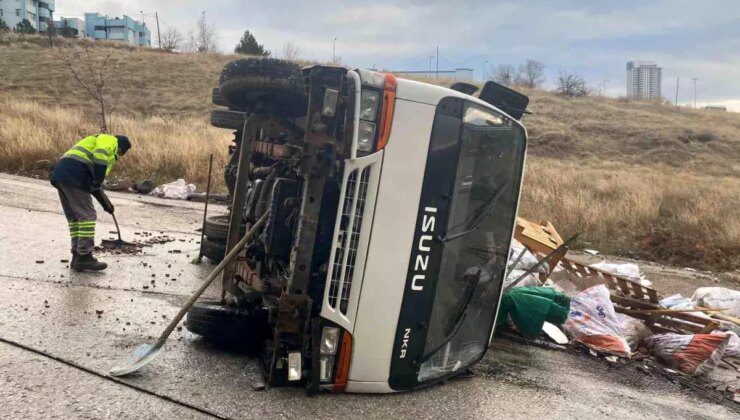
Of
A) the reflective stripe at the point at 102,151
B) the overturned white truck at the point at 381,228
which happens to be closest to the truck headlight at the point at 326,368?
the overturned white truck at the point at 381,228

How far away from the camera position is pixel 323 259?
3432 mm

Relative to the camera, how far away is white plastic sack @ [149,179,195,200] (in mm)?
12414

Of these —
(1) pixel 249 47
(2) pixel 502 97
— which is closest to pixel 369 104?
(2) pixel 502 97

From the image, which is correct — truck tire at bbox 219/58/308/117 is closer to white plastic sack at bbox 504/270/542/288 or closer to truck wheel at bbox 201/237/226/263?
truck wheel at bbox 201/237/226/263

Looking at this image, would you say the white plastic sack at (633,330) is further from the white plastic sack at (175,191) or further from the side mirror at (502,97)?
the white plastic sack at (175,191)

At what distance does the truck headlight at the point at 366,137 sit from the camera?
3.19 metres

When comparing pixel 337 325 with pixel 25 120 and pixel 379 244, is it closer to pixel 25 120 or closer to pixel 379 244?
pixel 379 244

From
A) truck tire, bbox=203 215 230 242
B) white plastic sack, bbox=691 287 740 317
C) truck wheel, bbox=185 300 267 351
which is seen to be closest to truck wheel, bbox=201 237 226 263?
truck tire, bbox=203 215 230 242

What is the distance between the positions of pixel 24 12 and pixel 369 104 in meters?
94.6

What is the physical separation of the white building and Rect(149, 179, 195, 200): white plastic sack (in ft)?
238

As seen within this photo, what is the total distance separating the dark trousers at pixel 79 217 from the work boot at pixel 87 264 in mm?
51

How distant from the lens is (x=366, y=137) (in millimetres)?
3205

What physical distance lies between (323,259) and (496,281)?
4.06 ft

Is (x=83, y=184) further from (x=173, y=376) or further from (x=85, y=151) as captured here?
(x=173, y=376)
